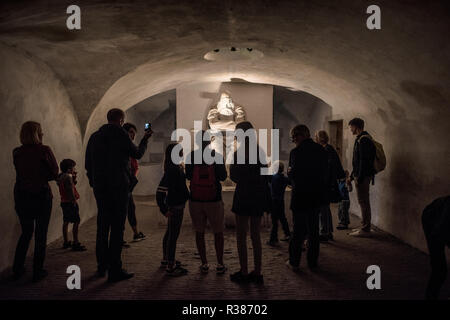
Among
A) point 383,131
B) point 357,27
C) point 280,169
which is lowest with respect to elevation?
point 280,169

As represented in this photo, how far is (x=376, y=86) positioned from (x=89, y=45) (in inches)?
164

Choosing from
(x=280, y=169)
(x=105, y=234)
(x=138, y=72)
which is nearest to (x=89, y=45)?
(x=138, y=72)

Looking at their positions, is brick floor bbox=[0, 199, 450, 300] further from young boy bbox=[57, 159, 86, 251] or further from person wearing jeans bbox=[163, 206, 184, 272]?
young boy bbox=[57, 159, 86, 251]

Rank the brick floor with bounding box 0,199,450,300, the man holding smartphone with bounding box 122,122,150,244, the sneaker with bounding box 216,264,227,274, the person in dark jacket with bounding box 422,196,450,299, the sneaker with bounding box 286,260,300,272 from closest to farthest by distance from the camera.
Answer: the person in dark jacket with bounding box 422,196,450,299 < the brick floor with bounding box 0,199,450,300 < the sneaker with bounding box 216,264,227,274 < the sneaker with bounding box 286,260,300,272 < the man holding smartphone with bounding box 122,122,150,244

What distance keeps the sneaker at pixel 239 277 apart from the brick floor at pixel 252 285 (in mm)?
89

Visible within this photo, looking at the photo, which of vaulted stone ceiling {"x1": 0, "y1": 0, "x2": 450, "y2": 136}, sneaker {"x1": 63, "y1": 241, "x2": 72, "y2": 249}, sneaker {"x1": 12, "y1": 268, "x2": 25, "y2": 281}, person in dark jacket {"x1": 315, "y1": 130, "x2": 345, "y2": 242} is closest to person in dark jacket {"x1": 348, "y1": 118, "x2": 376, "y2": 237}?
person in dark jacket {"x1": 315, "y1": 130, "x2": 345, "y2": 242}

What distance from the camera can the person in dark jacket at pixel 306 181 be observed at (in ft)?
13.9

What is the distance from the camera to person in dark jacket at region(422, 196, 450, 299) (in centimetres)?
278

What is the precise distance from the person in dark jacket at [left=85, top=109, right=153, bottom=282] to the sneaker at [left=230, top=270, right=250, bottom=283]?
1230 mm

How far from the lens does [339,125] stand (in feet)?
33.7

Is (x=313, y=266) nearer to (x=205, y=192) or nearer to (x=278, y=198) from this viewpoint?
(x=278, y=198)

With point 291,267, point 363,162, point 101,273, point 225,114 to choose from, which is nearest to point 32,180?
point 101,273
